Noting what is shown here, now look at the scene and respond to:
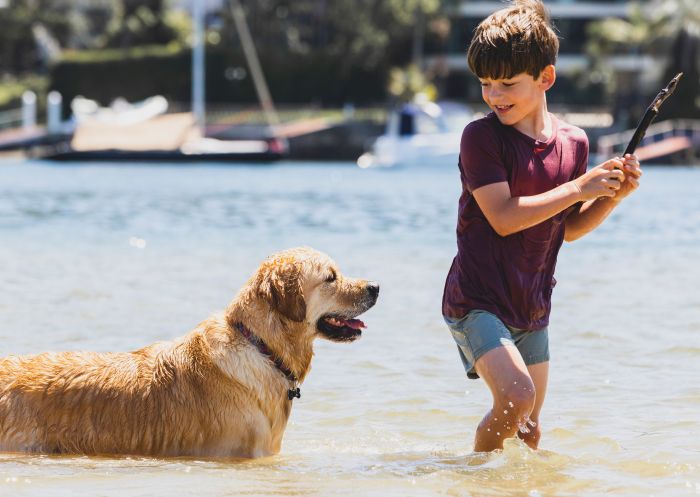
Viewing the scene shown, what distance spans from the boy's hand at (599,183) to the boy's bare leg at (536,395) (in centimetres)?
96

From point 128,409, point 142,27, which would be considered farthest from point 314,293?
point 142,27

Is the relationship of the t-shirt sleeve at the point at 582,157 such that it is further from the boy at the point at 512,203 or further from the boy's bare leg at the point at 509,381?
the boy's bare leg at the point at 509,381

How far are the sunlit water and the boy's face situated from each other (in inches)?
70.9

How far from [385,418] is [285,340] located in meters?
2.20

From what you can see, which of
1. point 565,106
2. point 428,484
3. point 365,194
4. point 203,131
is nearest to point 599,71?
point 565,106

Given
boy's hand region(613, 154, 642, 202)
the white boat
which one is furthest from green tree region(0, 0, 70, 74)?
boy's hand region(613, 154, 642, 202)

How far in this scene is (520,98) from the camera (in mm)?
5527

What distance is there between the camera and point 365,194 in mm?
37500

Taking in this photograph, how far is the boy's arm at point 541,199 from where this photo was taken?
5.34 meters

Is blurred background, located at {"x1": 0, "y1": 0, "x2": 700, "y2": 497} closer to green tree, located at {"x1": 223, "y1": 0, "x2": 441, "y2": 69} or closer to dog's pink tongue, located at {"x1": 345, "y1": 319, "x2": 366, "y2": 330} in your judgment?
green tree, located at {"x1": 223, "y1": 0, "x2": 441, "y2": 69}

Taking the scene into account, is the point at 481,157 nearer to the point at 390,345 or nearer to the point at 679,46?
the point at 390,345

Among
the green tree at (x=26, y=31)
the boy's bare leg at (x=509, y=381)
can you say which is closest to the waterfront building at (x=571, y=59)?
the green tree at (x=26, y=31)

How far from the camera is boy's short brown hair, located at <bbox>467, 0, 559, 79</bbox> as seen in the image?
5.45 metres

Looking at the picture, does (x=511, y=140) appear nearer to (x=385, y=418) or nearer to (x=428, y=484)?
(x=428, y=484)
